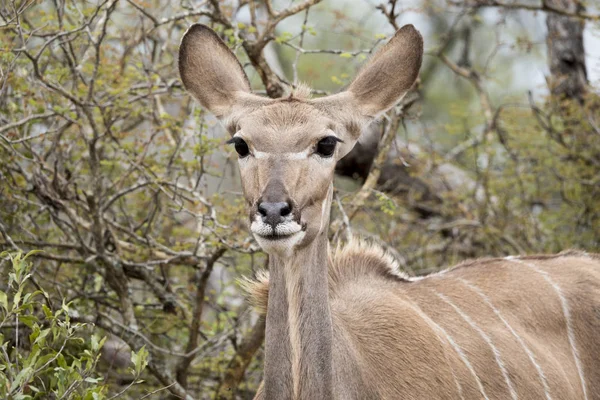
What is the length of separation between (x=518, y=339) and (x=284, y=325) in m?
1.21

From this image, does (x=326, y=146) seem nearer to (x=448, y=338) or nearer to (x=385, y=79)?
(x=385, y=79)

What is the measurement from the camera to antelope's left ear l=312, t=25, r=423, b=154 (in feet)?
11.4

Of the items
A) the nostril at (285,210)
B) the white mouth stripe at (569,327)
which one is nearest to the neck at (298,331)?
the nostril at (285,210)

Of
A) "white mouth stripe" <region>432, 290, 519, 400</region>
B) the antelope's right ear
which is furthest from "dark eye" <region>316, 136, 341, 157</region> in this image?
"white mouth stripe" <region>432, 290, 519, 400</region>

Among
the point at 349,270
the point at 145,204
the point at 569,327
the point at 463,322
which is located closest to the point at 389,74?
the point at 349,270

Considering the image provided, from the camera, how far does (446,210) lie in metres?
7.02

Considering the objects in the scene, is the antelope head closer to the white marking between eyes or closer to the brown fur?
the white marking between eyes

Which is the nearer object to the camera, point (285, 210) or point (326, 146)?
point (285, 210)

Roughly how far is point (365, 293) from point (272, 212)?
36.8 inches

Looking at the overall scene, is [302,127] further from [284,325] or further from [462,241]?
[462,241]

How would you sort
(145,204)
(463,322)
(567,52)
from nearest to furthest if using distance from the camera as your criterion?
1. (463,322)
2. (145,204)
3. (567,52)

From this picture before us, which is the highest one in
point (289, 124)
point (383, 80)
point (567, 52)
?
point (567, 52)

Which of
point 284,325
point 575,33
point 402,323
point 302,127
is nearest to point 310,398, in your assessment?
point 284,325

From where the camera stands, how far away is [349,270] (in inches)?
148
